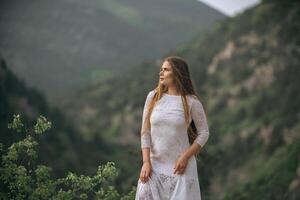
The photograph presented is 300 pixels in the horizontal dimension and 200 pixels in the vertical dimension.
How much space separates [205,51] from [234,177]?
44.1 metres

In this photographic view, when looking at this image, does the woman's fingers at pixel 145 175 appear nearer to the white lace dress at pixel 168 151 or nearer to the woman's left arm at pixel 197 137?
the white lace dress at pixel 168 151

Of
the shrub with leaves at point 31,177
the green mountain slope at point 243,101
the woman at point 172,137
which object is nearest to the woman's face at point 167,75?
the woman at point 172,137

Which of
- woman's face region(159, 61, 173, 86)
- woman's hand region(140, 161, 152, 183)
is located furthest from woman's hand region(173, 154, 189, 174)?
woman's face region(159, 61, 173, 86)

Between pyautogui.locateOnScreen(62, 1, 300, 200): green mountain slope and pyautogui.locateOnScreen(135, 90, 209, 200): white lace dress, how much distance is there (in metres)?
25.6

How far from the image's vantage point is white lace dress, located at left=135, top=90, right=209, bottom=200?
6.70m

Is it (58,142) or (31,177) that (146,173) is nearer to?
(31,177)

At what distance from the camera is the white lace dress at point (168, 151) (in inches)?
264

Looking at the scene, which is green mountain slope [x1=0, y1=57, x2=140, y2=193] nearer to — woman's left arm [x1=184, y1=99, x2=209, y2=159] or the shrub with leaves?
the shrub with leaves

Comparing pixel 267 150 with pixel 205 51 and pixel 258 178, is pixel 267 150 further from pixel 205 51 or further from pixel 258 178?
pixel 205 51

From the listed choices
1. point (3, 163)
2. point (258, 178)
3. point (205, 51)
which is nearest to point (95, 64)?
point (205, 51)

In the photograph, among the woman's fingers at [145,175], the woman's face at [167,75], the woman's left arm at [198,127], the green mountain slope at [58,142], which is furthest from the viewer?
the green mountain slope at [58,142]

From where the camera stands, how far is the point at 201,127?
696 centimetres

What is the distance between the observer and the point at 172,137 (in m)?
6.76

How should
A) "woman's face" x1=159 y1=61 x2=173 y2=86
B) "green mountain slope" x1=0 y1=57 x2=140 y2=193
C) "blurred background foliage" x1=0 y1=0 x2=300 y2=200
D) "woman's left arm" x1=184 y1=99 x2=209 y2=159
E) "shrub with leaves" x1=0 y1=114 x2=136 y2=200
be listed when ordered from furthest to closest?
"green mountain slope" x1=0 y1=57 x2=140 y2=193 → "blurred background foliage" x1=0 y1=0 x2=300 y2=200 → "shrub with leaves" x1=0 y1=114 x2=136 y2=200 → "woman's face" x1=159 y1=61 x2=173 y2=86 → "woman's left arm" x1=184 y1=99 x2=209 y2=159
